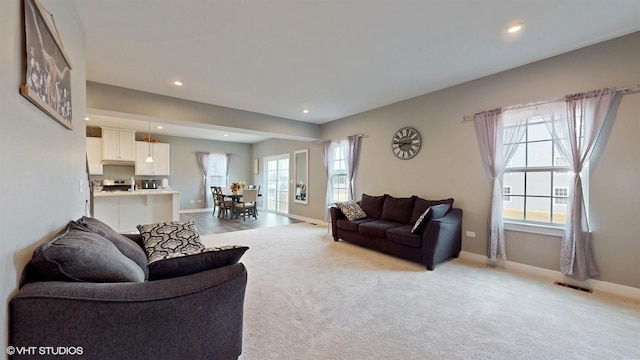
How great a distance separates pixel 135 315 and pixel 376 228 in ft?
11.0

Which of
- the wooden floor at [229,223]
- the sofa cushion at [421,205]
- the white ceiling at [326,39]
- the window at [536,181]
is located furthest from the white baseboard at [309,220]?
the window at [536,181]

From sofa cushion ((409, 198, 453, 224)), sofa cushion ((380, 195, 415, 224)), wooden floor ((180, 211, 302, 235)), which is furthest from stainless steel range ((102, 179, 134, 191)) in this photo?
sofa cushion ((409, 198, 453, 224))

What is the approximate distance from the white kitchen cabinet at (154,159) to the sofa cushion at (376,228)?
23.0 feet

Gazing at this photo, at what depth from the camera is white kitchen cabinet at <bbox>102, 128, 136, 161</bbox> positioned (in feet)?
22.9

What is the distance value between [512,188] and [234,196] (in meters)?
6.56

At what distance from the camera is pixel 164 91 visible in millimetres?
4121

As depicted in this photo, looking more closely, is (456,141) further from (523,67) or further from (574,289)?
(574,289)

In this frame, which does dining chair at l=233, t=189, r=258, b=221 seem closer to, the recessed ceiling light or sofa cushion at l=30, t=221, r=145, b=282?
sofa cushion at l=30, t=221, r=145, b=282

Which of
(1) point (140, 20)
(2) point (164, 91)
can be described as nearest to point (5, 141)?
(1) point (140, 20)

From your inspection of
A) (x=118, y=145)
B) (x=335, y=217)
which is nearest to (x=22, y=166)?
(x=335, y=217)

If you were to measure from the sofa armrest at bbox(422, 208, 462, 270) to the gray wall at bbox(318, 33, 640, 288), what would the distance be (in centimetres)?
28

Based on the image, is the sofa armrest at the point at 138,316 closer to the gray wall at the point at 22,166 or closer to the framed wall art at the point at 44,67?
the gray wall at the point at 22,166

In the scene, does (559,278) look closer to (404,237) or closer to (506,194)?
(506,194)

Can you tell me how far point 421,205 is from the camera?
13.3 feet
